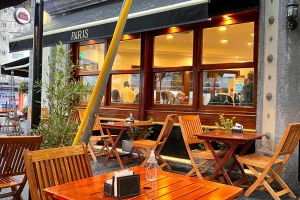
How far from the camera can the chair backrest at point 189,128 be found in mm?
4996

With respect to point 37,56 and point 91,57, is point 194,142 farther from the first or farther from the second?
point 91,57

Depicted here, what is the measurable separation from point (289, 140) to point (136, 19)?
2.82 m

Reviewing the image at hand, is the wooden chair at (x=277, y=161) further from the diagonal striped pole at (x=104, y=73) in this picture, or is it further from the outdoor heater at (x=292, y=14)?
the diagonal striped pole at (x=104, y=73)

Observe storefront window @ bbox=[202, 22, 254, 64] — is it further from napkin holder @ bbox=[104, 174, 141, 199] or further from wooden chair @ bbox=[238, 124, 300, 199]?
napkin holder @ bbox=[104, 174, 141, 199]

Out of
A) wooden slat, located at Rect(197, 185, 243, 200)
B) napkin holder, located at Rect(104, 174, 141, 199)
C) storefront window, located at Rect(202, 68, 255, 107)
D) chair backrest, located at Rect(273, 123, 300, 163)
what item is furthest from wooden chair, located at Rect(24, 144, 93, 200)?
storefront window, located at Rect(202, 68, 255, 107)

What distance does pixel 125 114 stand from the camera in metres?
7.19

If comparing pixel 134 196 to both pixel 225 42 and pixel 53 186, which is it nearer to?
pixel 53 186

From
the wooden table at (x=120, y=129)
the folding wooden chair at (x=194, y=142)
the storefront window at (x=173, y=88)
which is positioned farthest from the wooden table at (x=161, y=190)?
the storefront window at (x=173, y=88)

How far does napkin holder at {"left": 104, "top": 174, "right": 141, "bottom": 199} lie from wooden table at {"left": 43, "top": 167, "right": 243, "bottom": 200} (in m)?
0.03

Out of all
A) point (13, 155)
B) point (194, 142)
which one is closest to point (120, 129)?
point (194, 142)

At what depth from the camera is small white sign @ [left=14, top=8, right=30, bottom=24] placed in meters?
10.4

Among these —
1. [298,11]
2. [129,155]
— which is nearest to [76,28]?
[129,155]

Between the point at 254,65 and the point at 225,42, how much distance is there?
86 cm

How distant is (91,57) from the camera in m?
8.18
